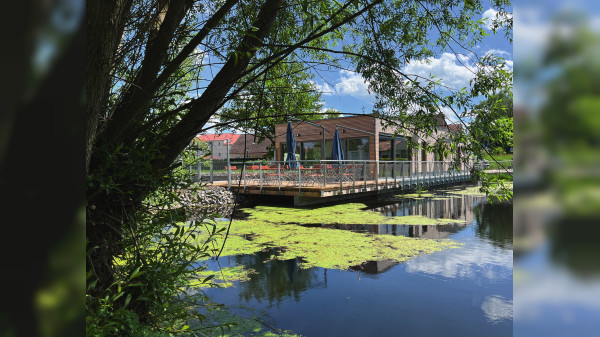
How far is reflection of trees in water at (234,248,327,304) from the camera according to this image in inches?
182

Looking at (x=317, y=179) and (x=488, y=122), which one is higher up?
(x=488, y=122)

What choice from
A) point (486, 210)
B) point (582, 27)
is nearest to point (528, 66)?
point (582, 27)

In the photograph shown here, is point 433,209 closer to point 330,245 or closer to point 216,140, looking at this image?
point 330,245

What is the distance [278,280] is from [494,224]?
648 centimetres

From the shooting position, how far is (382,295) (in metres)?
4.52

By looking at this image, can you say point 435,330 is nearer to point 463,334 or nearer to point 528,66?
point 463,334

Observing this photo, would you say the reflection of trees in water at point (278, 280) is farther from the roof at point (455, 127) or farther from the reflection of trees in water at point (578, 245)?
the reflection of trees in water at point (578, 245)

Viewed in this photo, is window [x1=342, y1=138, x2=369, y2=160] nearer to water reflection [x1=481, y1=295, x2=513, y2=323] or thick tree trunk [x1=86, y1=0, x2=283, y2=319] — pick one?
water reflection [x1=481, y1=295, x2=513, y2=323]

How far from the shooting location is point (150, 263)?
2047 millimetres

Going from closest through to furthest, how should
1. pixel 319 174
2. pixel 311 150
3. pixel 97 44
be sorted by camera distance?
pixel 97 44 → pixel 319 174 → pixel 311 150

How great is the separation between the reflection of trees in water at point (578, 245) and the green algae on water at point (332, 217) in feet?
29.5

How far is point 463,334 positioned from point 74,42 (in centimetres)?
409

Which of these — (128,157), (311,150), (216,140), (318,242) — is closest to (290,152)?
(318,242)

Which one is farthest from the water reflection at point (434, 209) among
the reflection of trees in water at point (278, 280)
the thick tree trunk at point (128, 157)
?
the thick tree trunk at point (128, 157)
